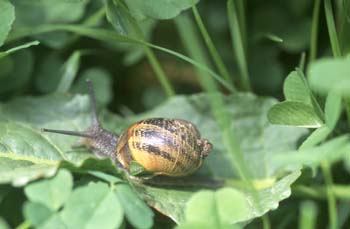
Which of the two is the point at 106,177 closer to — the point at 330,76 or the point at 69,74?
the point at 330,76

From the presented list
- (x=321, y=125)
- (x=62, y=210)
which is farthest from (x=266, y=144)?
(x=62, y=210)

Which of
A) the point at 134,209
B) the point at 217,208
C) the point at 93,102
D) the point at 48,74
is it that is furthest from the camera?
the point at 48,74

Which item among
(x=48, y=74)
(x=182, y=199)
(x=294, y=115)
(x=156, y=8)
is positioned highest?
(x=156, y=8)

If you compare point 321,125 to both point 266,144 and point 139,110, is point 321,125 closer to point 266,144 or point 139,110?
point 266,144

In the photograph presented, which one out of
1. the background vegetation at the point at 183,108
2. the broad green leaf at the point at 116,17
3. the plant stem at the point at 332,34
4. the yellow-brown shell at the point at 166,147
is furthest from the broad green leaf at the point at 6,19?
the plant stem at the point at 332,34

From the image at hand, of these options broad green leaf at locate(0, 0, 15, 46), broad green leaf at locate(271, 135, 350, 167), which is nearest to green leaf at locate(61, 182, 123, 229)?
broad green leaf at locate(271, 135, 350, 167)

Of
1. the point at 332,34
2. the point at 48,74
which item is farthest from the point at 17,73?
the point at 332,34
